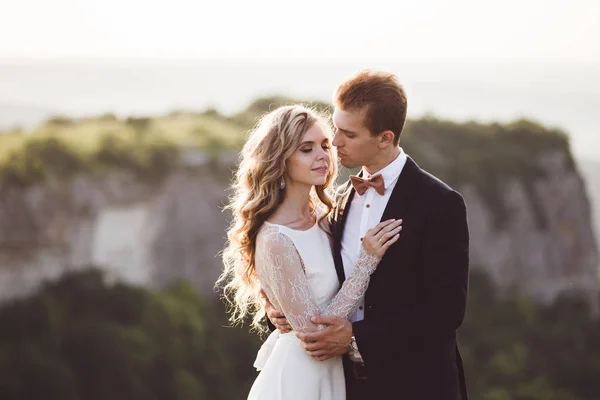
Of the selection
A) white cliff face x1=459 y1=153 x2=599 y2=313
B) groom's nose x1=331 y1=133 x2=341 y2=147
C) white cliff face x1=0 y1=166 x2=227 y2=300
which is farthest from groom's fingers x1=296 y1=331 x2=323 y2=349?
white cliff face x1=459 y1=153 x2=599 y2=313

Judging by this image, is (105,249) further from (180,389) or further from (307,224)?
(307,224)

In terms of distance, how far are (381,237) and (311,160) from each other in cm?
52

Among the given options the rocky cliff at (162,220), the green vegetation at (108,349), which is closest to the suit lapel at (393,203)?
the rocky cliff at (162,220)

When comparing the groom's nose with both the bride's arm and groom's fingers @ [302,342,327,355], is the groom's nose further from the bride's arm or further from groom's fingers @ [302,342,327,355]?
groom's fingers @ [302,342,327,355]

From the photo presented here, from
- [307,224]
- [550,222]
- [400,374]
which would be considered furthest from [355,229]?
[550,222]

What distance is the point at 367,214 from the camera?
459 cm

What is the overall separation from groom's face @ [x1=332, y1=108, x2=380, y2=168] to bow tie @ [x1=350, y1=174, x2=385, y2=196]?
83mm

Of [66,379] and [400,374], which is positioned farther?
[66,379]

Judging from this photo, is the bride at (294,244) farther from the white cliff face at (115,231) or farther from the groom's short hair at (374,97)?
the white cliff face at (115,231)

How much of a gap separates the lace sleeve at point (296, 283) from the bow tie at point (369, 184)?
0.34 metres

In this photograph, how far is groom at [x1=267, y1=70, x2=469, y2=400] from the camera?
437 cm

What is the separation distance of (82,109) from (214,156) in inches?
149

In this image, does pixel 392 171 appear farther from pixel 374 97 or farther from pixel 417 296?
pixel 417 296

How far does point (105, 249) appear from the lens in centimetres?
1944
